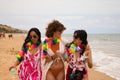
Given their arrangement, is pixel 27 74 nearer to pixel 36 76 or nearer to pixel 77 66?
pixel 36 76

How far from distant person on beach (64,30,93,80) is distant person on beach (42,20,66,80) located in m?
0.18

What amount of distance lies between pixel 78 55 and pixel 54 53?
17.5 inches

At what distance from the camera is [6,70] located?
34.7 feet

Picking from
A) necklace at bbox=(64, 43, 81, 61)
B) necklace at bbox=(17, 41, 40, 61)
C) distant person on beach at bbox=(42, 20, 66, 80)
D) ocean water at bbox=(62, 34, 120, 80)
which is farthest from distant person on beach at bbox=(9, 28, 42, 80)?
ocean water at bbox=(62, 34, 120, 80)

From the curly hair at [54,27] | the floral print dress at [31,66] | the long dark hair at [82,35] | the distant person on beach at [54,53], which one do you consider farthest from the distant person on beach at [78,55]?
the floral print dress at [31,66]

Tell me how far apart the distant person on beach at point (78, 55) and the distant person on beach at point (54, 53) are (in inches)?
6.9

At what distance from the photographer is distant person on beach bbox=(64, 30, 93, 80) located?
507 cm

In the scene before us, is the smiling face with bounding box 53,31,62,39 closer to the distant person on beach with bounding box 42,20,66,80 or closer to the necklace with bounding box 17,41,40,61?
the distant person on beach with bounding box 42,20,66,80

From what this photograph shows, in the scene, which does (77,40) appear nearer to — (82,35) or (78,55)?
(82,35)

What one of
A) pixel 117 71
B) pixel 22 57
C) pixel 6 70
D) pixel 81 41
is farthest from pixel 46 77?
pixel 117 71

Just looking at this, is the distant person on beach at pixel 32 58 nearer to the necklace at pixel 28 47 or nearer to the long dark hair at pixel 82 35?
the necklace at pixel 28 47

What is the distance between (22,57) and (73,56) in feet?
3.10

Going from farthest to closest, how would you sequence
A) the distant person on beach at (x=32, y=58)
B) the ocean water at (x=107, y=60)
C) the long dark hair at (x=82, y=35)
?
the ocean water at (x=107, y=60) → the distant person on beach at (x=32, y=58) → the long dark hair at (x=82, y=35)

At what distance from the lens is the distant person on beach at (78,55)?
16.6 feet
